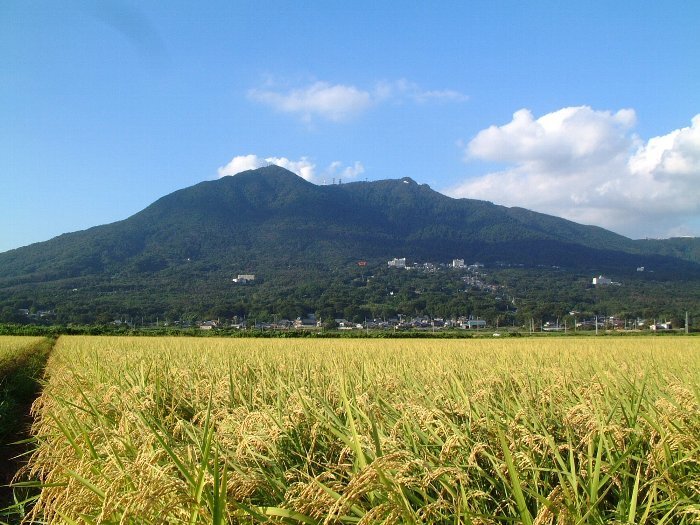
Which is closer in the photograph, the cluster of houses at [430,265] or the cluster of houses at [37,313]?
the cluster of houses at [37,313]

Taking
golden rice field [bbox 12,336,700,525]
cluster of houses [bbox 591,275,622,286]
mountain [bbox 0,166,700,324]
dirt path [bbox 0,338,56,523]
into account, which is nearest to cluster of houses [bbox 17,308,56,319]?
mountain [bbox 0,166,700,324]

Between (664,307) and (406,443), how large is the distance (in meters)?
85.9

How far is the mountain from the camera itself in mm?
90375

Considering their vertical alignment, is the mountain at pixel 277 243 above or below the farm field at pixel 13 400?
above

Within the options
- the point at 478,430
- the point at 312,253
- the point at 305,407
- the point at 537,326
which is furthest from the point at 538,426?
the point at 312,253

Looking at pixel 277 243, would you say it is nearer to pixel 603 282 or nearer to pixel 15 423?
pixel 603 282

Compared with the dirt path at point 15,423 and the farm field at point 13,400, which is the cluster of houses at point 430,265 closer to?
the farm field at point 13,400

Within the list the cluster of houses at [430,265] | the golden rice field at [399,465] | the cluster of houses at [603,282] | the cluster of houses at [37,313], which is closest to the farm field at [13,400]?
the golden rice field at [399,465]

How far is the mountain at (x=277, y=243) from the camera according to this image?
90375mm

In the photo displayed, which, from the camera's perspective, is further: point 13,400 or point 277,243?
point 277,243

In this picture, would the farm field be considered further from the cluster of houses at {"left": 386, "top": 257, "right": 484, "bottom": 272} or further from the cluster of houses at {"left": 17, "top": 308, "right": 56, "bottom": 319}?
the cluster of houses at {"left": 386, "top": 257, "right": 484, "bottom": 272}

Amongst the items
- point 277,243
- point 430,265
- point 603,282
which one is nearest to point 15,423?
point 603,282

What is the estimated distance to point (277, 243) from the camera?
116562 mm

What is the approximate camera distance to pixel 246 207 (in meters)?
142
